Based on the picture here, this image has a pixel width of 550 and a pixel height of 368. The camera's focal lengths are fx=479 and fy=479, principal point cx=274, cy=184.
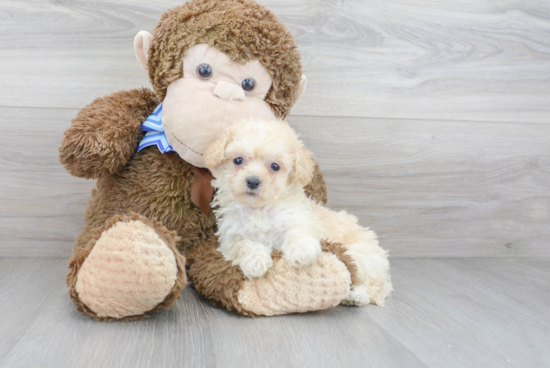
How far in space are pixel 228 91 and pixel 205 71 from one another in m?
0.06

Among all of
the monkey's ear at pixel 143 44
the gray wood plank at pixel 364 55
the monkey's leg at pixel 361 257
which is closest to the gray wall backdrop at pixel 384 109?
the gray wood plank at pixel 364 55

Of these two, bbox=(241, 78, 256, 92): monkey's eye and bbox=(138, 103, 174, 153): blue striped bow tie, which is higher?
bbox=(241, 78, 256, 92): monkey's eye

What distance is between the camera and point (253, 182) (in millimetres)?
835

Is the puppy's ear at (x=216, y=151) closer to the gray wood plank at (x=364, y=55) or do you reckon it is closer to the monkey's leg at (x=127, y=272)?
the monkey's leg at (x=127, y=272)

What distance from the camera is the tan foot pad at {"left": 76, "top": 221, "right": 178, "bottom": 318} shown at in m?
0.76

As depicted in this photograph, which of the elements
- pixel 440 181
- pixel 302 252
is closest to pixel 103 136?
pixel 302 252

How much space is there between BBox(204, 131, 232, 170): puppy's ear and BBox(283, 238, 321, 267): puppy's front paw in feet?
0.65

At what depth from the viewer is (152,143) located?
3.24 ft

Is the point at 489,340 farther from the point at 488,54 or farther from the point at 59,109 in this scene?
the point at 59,109

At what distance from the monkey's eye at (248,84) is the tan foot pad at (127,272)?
13.3 inches

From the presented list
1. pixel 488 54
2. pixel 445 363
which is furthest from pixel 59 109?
pixel 488 54

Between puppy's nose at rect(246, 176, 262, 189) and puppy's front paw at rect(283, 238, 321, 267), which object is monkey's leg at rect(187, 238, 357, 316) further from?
puppy's nose at rect(246, 176, 262, 189)

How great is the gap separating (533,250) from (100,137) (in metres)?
1.36

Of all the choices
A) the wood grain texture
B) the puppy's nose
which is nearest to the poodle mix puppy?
the puppy's nose
